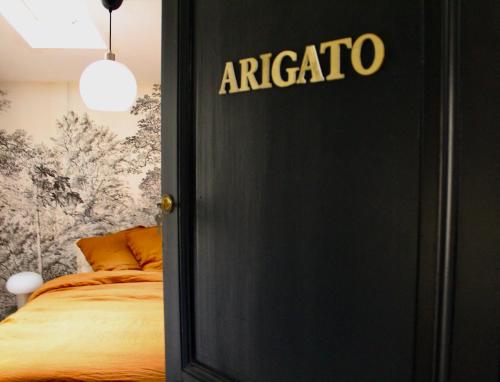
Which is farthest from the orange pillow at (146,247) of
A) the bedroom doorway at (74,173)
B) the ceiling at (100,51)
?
the ceiling at (100,51)

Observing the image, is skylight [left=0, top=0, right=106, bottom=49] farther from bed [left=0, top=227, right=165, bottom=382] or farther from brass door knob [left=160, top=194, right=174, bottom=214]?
bed [left=0, top=227, right=165, bottom=382]

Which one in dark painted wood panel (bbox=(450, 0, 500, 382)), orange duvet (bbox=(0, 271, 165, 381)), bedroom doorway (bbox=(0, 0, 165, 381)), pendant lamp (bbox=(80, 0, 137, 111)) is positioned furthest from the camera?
bedroom doorway (bbox=(0, 0, 165, 381))

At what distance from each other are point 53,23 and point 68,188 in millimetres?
1595

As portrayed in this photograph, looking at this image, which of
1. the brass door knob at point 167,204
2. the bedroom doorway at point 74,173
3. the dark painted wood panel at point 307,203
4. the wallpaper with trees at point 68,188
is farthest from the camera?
the wallpaper with trees at point 68,188

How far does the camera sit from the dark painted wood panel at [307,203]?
844mm

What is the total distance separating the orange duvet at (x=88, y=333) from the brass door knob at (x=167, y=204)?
973mm

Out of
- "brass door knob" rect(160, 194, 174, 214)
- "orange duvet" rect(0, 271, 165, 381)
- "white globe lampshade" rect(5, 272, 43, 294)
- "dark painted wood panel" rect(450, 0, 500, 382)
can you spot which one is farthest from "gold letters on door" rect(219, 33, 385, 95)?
"white globe lampshade" rect(5, 272, 43, 294)

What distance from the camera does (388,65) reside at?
846 millimetres

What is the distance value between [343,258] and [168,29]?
831 millimetres

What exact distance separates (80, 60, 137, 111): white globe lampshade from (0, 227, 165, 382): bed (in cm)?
120

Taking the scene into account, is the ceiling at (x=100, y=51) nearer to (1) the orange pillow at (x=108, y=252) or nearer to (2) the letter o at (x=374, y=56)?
(1) the orange pillow at (x=108, y=252)

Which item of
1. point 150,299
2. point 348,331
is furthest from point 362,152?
point 150,299

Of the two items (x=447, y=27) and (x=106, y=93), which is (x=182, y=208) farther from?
(x=106, y=93)

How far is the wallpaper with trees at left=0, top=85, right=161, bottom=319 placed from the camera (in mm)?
3881
